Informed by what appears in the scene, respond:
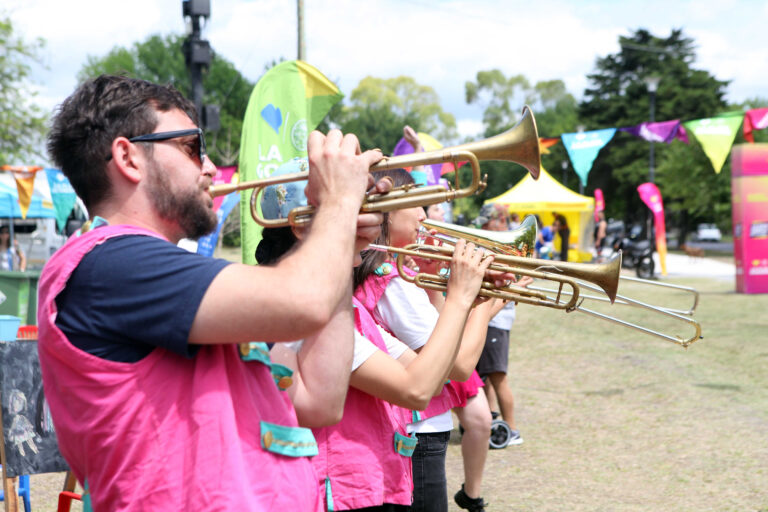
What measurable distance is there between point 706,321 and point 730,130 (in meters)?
3.39

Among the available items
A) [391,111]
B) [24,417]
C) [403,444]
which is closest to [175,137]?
[403,444]

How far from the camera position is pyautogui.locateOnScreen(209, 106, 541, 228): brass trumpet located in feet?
5.29

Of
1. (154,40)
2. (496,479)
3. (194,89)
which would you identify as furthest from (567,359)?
(154,40)

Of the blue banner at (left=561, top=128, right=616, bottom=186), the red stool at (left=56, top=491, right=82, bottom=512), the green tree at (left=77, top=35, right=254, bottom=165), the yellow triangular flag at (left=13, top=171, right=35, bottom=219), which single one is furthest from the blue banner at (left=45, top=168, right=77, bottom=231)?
the green tree at (left=77, top=35, right=254, bottom=165)

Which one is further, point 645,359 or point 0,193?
point 0,193

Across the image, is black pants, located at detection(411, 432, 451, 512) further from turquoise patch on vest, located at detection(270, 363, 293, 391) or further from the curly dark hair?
the curly dark hair

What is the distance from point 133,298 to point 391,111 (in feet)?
214

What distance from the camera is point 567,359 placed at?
29.6ft

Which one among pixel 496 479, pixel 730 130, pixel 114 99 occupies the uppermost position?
pixel 730 130

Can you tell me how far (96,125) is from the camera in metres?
1.40

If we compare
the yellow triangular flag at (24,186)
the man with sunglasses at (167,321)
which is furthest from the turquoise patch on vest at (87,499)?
the yellow triangular flag at (24,186)

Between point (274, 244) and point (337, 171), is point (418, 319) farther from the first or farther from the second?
point (337, 171)

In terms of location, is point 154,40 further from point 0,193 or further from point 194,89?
point 194,89

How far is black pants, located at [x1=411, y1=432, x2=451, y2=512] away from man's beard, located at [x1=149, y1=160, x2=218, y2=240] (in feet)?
5.51
